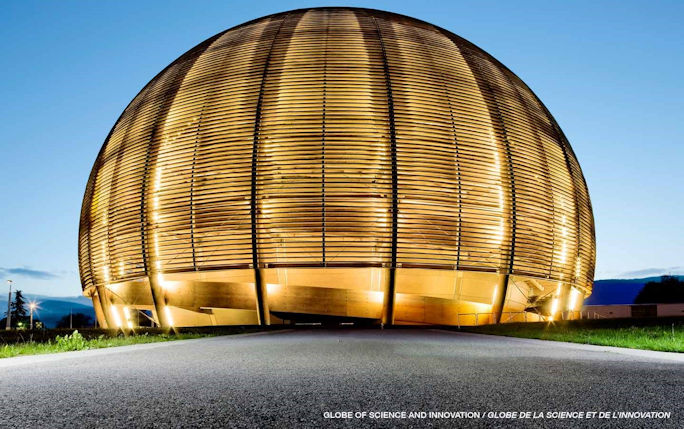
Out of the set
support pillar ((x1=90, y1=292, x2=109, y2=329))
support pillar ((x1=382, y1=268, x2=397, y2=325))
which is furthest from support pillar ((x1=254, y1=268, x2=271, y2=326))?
support pillar ((x1=90, y1=292, x2=109, y2=329))

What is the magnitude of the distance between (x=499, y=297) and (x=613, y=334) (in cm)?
757

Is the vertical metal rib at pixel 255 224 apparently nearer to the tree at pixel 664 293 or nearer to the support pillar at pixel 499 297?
the support pillar at pixel 499 297

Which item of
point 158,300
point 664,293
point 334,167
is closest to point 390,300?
point 334,167

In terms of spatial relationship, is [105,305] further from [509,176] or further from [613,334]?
[613,334]

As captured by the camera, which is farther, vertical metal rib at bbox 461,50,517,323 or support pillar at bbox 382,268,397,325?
vertical metal rib at bbox 461,50,517,323

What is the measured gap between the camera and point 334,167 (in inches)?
684

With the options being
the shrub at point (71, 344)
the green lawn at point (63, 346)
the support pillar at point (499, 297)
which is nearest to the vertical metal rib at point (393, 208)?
the support pillar at point (499, 297)

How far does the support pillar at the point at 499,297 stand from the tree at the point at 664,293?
63.0 metres

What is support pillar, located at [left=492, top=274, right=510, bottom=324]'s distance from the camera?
18.9 metres

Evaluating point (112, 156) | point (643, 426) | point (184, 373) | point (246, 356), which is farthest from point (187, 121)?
point (643, 426)

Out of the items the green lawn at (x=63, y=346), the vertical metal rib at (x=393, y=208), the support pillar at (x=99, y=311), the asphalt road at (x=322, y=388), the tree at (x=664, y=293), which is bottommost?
the tree at (x=664, y=293)

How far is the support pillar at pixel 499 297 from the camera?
18859mm

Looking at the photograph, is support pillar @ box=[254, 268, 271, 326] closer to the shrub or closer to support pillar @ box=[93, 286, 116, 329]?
support pillar @ box=[93, 286, 116, 329]

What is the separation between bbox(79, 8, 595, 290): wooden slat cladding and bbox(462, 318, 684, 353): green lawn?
11.9 ft
